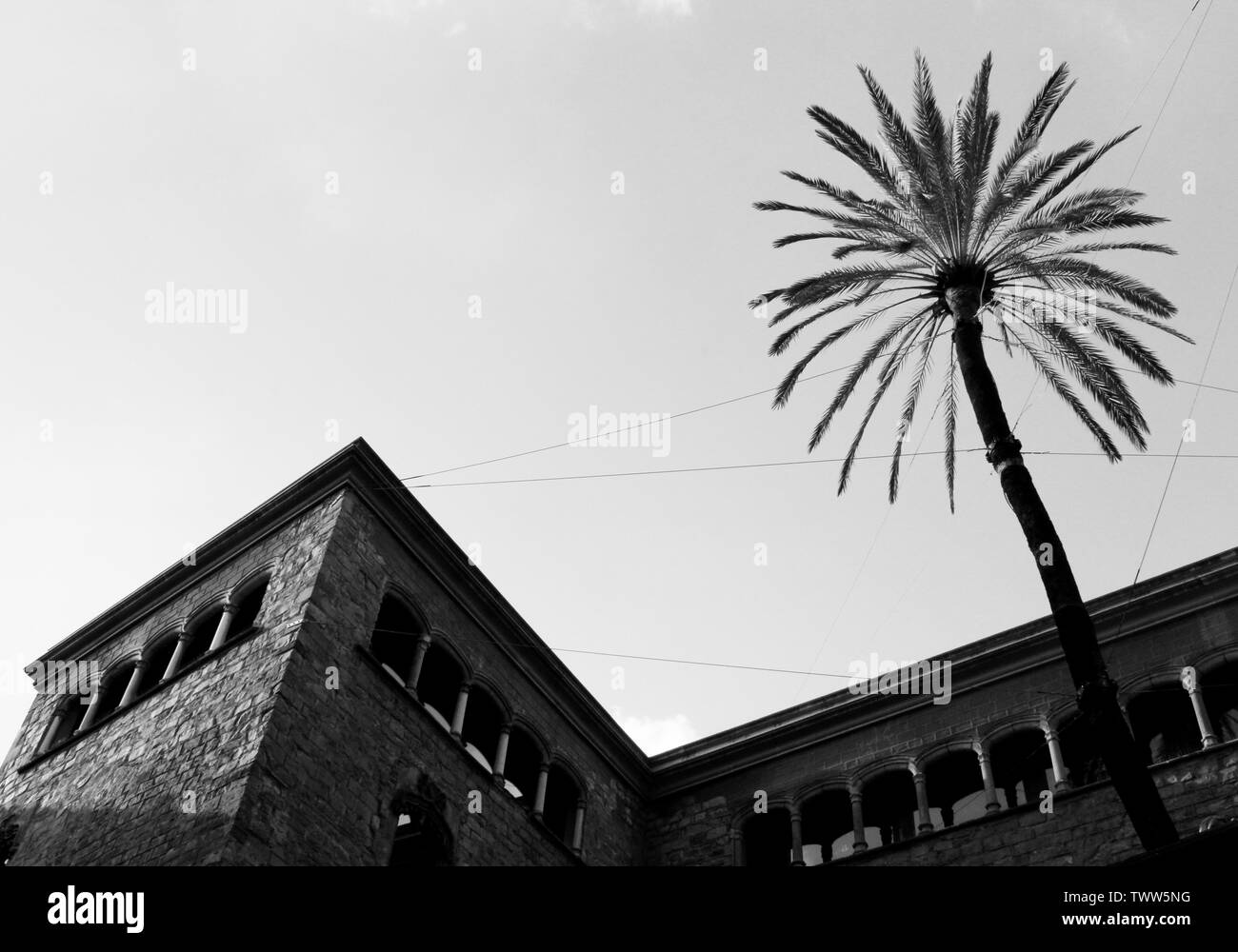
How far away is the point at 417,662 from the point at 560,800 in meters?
4.86

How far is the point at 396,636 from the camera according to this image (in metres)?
19.5

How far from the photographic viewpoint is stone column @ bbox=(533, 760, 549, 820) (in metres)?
20.2

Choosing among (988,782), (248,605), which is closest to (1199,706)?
(988,782)

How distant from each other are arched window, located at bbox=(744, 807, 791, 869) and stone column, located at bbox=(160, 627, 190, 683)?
34.8 ft

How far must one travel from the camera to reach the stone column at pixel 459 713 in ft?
62.1

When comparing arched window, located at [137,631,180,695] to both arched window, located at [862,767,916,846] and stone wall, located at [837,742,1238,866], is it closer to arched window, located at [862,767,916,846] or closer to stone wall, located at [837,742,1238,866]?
arched window, located at [862,767,916,846]

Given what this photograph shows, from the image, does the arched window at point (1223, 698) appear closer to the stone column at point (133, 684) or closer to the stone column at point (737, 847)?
the stone column at point (737, 847)

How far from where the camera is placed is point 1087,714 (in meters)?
12.8

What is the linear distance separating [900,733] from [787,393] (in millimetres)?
7113

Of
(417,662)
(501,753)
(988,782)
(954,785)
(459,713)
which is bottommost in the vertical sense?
(988,782)

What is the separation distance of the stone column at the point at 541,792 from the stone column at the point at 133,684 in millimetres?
6831

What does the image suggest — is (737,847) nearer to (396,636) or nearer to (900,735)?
(900,735)

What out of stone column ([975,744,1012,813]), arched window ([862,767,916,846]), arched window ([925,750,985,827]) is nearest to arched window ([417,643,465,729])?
arched window ([862,767,916,846])

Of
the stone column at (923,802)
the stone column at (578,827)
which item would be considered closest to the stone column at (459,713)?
the stone column at (578,827)
